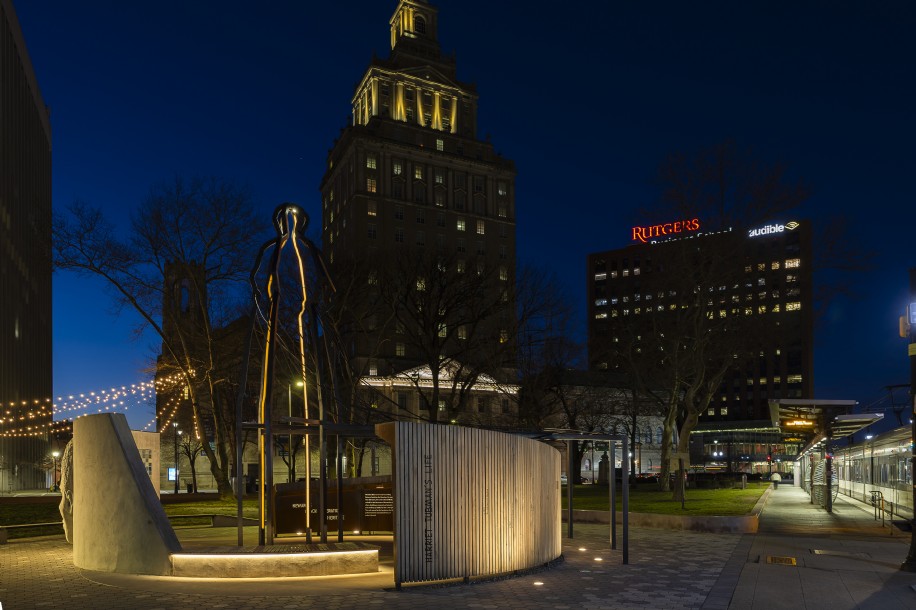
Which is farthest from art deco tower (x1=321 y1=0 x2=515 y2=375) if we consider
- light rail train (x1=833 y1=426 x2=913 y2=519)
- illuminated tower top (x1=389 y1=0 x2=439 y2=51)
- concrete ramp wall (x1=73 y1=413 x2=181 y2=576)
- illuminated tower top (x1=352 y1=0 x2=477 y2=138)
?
concrete ramp wall (x1=73 y1=413 x2=181 y2=576)

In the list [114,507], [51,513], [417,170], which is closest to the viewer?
[114,507]

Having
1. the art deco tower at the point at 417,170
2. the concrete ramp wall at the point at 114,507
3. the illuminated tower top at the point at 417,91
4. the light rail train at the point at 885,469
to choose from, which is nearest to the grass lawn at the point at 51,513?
the concrete ramp wall at the point at 114,507

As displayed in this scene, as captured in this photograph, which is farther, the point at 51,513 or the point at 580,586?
the point at 51,513

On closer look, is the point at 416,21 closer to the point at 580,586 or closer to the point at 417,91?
the point at 417,91

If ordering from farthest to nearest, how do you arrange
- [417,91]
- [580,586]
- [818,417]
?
[417,91], [818,417], [580,586]

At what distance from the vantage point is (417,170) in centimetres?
11656

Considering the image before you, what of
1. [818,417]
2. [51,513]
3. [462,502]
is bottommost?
[51,513]

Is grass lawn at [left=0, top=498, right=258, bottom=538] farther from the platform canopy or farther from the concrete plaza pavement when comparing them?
the platform canopy

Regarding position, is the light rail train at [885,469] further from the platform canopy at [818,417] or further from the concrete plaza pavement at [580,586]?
the concrete plaza pavement at [580,586]

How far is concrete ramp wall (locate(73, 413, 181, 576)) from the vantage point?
45.8ft

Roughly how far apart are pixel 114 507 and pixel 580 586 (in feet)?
25.4

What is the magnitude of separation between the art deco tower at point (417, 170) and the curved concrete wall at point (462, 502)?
304ft

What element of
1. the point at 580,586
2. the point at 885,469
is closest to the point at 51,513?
the point at 580,586

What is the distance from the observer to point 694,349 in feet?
109
